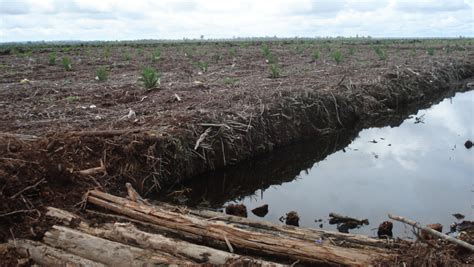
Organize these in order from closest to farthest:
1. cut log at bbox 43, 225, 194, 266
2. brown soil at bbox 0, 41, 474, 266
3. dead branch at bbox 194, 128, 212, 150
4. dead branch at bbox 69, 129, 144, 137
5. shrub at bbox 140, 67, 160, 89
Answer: cut log at bbox 43, 225, 194, 266 → brown soil at bbox 0, 41, 474, 266 → dead branch at bbox 69, 129, 144, 137 → dead branch at bbox 194, 128, 212, 150 → shrub at bbox 140, 67, 160, 89

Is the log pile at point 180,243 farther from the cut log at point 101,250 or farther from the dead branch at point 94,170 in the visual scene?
the dead branch at point 94,170

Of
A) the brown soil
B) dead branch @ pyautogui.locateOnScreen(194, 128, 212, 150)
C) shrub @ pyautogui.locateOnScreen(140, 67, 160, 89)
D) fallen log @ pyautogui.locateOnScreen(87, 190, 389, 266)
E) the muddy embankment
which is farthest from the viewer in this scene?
shrub @ pyautogui.locateOnScreen(140, 67, 160, 89)

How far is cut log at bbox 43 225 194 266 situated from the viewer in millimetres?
3654

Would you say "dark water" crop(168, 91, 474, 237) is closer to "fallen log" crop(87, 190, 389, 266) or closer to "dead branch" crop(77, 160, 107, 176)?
"dead branch" crop(77, 160, 107, 176)

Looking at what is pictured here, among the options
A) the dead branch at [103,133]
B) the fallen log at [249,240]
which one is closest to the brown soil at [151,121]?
the dead branch at [103,133]

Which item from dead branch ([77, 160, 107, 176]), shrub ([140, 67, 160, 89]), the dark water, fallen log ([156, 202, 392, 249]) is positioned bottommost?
the dark water

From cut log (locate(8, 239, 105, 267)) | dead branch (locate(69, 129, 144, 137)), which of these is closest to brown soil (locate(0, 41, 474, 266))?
dead branch (locate(69, 129, 144, 137))

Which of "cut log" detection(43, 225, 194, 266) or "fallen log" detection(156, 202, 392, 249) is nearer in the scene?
"cut log" detection(43, 225, 194, 266)

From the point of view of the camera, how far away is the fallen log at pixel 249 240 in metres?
3.53

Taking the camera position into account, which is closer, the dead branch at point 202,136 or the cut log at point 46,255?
the cut log at point 46,255

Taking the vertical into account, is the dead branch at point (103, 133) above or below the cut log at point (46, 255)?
above

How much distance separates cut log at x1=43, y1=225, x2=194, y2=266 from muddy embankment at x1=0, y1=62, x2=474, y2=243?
0.26 meters

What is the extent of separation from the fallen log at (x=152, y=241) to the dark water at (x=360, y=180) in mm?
2378

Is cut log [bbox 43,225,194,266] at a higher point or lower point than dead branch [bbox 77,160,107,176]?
lower
